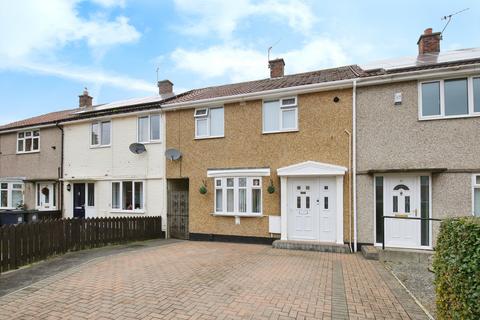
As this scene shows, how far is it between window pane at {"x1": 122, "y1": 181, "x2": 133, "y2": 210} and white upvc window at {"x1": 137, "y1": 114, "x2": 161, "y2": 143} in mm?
2225

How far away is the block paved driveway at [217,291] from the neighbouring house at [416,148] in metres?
2.20

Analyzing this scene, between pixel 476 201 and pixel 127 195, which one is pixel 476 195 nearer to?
pixel 476 201

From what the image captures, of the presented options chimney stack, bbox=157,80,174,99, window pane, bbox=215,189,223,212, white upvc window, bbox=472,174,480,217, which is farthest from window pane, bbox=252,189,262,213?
chimney stack, bbox=157,80,174,99

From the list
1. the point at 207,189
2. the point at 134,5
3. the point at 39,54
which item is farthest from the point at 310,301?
the point at 39,54

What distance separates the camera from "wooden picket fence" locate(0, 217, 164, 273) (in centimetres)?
740

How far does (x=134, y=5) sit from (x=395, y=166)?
10478mm

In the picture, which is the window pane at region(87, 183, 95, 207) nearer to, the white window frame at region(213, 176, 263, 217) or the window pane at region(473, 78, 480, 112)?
the white window frame at region(213, 176, 263, 217)

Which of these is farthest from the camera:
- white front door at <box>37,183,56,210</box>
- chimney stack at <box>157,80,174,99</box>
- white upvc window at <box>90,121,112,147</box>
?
chimney stack at <box>157,80,174,99</box>

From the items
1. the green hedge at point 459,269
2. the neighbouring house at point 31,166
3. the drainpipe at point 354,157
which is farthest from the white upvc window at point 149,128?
the green hedge at point 459,269

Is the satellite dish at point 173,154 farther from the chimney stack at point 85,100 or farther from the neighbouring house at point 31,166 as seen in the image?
the chimney stack at point 85,100

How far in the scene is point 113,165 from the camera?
A: 14.0 metres

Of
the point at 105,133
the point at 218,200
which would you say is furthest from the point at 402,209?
the point at 105,133

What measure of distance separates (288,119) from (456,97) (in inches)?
207

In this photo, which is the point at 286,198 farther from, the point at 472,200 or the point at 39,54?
the point at 39,54
